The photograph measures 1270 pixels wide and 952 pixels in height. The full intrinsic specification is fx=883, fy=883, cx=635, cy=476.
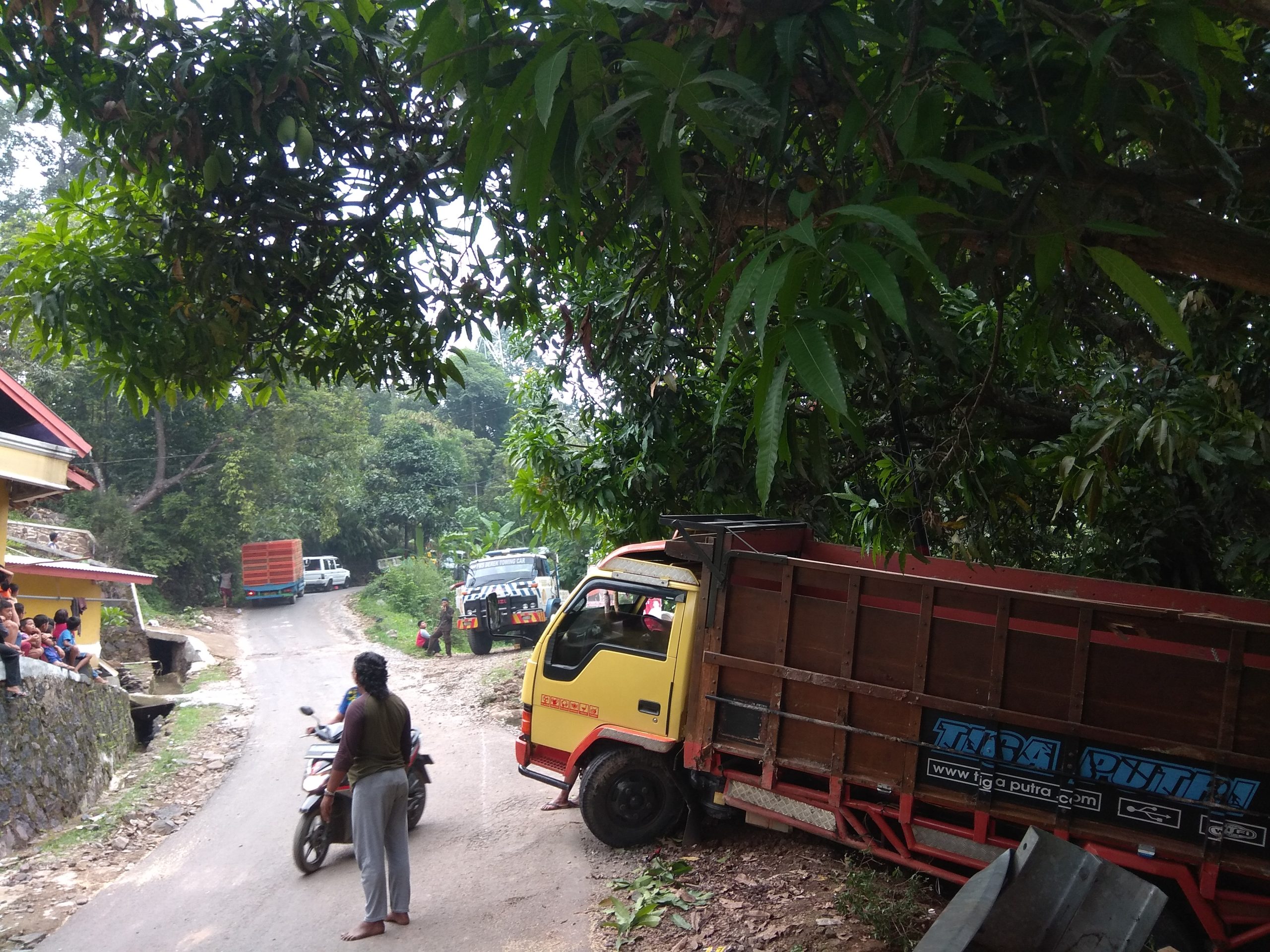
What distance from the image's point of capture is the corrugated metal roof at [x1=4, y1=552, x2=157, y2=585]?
12.5 meters

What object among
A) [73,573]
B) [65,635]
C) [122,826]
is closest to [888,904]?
[122,826]

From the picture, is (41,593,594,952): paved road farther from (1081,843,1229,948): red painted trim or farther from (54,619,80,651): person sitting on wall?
(54,619,80,651): person sitting on wall

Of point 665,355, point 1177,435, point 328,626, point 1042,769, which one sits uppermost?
point 665,355

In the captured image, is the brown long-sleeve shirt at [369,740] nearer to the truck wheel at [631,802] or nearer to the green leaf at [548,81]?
the truck wheel at [631,802]

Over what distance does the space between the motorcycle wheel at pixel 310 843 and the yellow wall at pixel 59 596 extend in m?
9.47

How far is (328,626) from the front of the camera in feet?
84.8

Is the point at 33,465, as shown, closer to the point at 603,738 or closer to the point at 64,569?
the point at 64,569

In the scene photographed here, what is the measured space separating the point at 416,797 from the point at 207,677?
12.6 m

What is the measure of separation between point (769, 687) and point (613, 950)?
5.54ft

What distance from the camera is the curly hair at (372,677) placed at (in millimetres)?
5203

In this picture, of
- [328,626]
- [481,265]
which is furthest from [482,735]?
[328,626]

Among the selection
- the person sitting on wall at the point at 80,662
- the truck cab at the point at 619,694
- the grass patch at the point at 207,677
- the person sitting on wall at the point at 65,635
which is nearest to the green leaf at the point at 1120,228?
the truck cab at the point at 619,694

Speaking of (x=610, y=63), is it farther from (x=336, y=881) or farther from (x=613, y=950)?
(x=336, y=881)

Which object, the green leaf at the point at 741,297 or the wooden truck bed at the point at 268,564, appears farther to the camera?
the wooden truck bed at the point at 268,564
